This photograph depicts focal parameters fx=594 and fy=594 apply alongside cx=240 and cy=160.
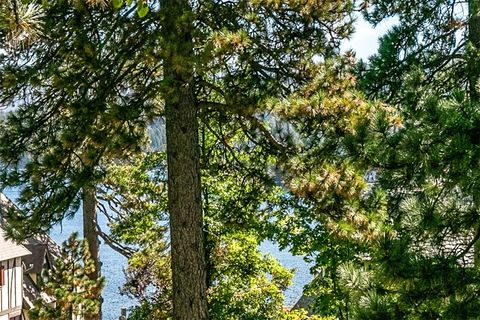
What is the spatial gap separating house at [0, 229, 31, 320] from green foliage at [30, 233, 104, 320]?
2598 millimetres

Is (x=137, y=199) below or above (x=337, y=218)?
above

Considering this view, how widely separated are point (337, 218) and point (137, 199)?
25.5ft

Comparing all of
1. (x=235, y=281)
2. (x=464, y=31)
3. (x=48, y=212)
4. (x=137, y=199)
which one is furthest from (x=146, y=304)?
(x=464, y=31)

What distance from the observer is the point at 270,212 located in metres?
10.3

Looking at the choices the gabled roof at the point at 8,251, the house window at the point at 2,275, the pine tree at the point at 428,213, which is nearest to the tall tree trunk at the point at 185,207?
the pine tree at the point at 428,213

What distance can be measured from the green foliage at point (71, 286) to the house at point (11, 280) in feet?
8.52

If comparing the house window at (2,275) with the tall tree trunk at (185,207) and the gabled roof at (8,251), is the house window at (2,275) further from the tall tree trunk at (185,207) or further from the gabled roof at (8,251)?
the tall tree trunk at (185,207)

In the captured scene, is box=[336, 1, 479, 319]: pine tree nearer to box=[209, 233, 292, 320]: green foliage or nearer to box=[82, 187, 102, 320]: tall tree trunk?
box=[209, 233, 292, 320]: green foliage

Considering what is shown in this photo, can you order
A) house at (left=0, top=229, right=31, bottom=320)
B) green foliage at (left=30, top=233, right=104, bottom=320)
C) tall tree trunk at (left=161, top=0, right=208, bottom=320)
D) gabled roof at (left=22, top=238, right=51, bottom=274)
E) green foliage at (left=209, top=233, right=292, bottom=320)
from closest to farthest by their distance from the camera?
tall tree trunk at (left=161, top=0, right=208, bottom=320) → green foliage at (left=209, top=233, right=292, bottom=320) → green foliage at (left=30, top=233, right=104, bottom=320) → house at (left=0, top=229, right=31, bottom=320) → gabled roof at (left=22, top=238, right=51, bottom=274)

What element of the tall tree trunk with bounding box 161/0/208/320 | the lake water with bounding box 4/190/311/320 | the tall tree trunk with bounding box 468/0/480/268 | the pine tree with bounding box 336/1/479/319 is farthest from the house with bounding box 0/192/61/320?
the pine tree with bounding box 336/1/479/319

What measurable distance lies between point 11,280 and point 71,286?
3.93 metres

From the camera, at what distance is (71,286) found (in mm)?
10516

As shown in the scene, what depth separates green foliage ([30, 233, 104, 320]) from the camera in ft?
33.7

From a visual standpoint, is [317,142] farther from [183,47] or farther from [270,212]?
[270,212]
